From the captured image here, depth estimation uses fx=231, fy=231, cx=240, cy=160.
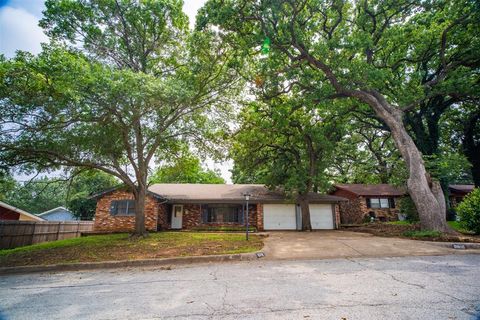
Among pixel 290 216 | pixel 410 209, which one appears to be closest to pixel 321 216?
pixel 290 216

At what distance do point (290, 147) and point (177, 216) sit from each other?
10997 mm

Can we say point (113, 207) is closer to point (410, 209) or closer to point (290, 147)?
point (290, 147)

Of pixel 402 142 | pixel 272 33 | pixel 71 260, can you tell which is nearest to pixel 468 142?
pixel 402 142

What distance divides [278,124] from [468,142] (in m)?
18.3

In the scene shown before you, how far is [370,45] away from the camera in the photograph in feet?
35.1

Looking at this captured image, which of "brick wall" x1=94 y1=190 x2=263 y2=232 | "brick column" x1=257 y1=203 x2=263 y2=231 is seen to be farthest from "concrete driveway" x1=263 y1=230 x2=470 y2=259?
"brick wall" x1=94 y1=190 x2=263 y2=232

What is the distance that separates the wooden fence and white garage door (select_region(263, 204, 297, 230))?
49.3 ft

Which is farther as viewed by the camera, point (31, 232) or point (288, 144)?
point (288, 144)

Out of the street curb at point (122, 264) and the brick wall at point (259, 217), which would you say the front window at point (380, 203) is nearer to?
the brick wall at point (259, 217)

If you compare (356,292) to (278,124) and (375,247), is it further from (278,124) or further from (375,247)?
(278,124)

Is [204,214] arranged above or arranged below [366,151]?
below

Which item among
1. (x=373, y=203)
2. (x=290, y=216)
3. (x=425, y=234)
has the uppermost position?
(x=373, y=203)

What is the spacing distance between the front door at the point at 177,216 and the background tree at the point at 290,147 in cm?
639

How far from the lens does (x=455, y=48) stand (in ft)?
41.0
